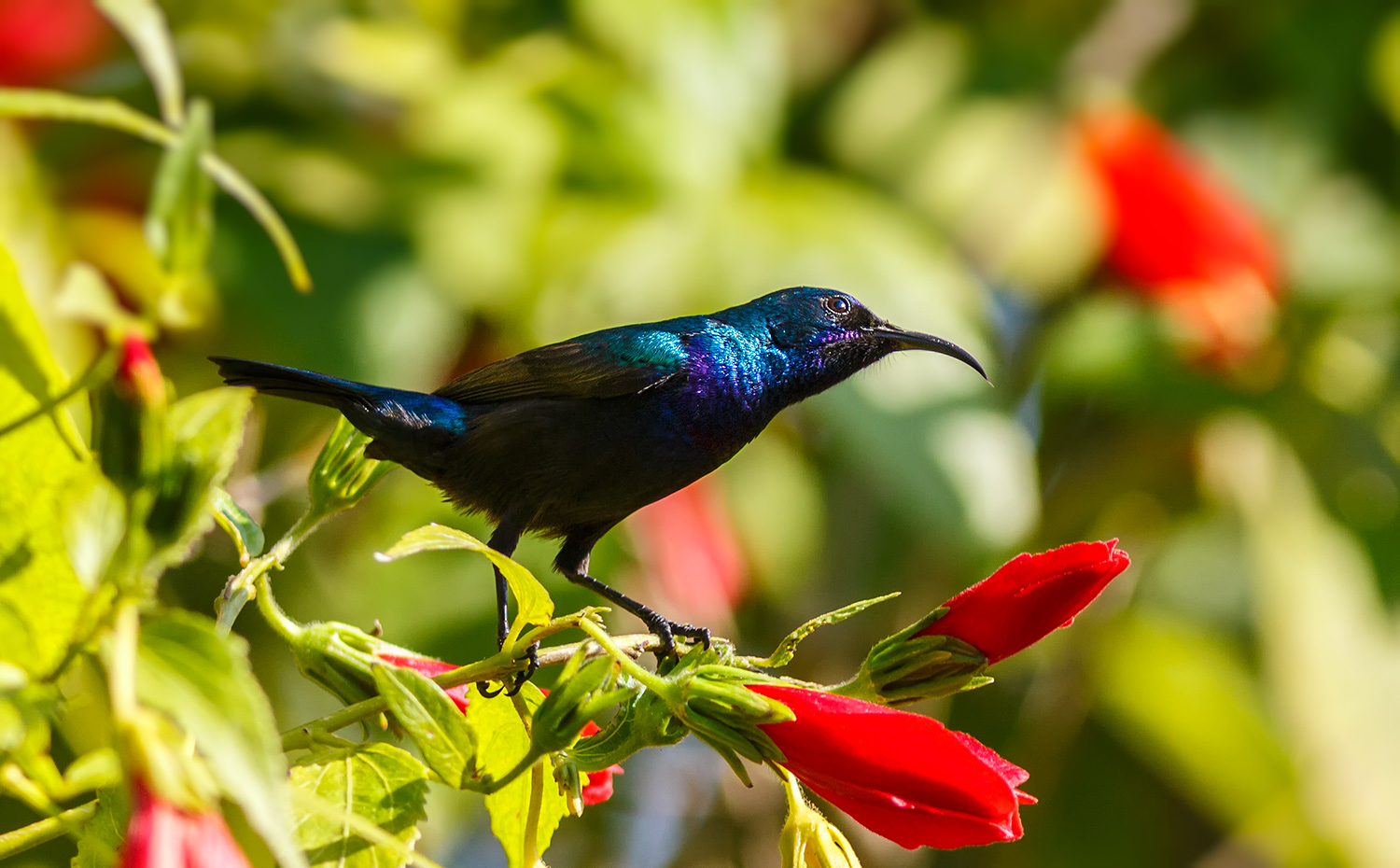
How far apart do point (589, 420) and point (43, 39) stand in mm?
1779

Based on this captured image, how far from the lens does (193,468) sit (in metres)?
0.79

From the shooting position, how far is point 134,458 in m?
0.78

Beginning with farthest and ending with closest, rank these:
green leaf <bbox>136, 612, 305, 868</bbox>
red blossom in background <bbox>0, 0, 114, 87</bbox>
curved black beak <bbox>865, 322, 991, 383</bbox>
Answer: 1. red blossom in background <bbox>0, 0, 114, 87</bbox>
2. curved black beak <bbox>865, 322, 991, 383</bbox>
3. green leaf <bbox>136, 612, 305, 868</bbox>

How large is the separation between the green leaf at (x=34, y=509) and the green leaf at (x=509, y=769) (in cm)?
33

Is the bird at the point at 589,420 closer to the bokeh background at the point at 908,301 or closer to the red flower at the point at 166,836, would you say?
the bokeh background at the point at 908,301

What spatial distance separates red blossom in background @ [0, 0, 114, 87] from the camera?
2.71 metres

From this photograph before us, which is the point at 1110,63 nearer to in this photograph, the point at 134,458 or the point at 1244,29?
the point at 1244,29

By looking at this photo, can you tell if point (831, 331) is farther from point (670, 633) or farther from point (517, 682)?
point (517, 682)

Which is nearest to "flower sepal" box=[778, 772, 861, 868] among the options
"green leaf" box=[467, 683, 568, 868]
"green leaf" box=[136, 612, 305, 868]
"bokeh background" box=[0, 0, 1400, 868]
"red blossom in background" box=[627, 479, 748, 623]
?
"green leaf" box=[467, 683, 568, 868]

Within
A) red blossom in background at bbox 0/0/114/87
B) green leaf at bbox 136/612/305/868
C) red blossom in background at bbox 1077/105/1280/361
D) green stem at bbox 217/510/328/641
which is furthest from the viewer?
red blossom in background at bbox 1077/105/1280/361

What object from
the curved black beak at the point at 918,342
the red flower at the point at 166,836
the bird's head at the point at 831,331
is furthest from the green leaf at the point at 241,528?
the curved black beak at the point at 918,342

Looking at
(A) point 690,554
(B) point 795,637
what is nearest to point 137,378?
(B) point 795,637

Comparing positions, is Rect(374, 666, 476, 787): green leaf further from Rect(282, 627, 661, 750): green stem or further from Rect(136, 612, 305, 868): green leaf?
Rect(136, 612, 305, 868): green leaf

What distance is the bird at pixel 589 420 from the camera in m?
1.65
